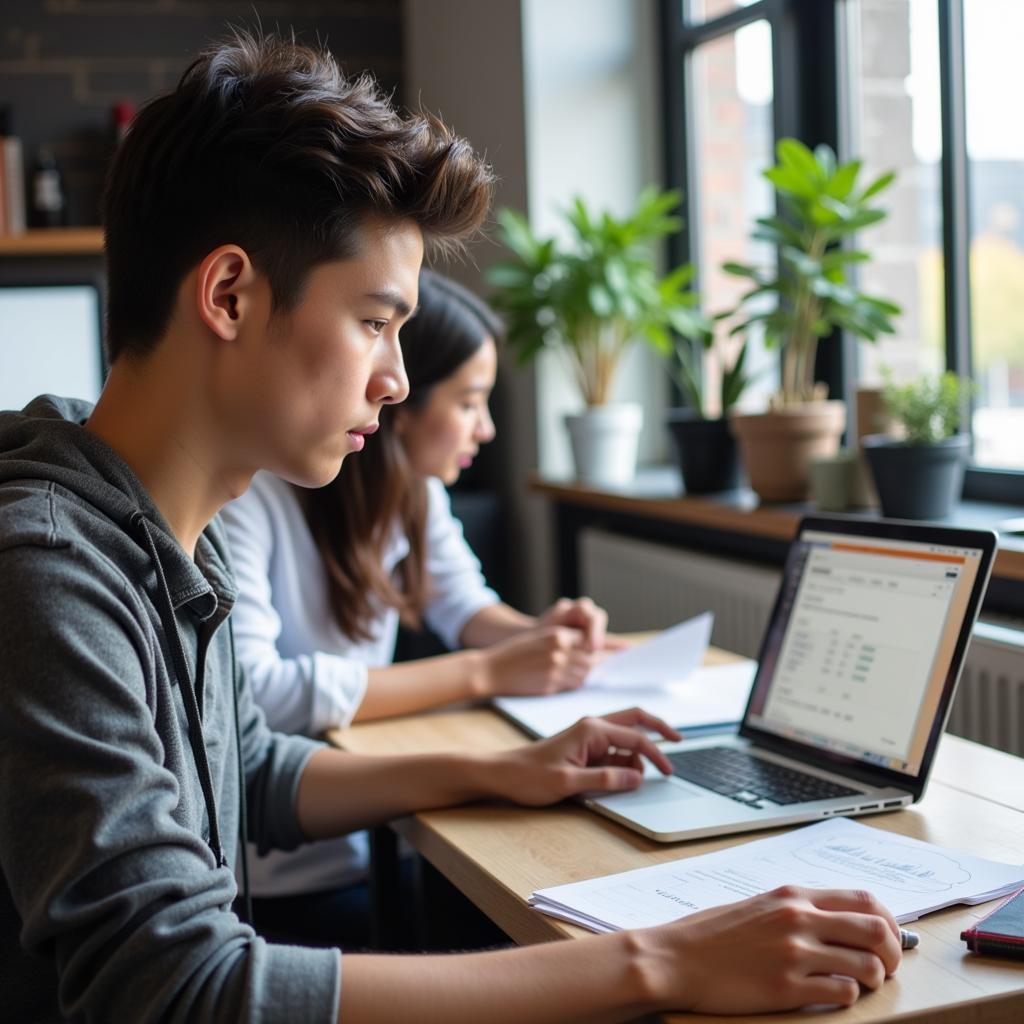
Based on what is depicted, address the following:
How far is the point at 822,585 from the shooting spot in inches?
52.9

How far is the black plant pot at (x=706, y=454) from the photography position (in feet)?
8.24

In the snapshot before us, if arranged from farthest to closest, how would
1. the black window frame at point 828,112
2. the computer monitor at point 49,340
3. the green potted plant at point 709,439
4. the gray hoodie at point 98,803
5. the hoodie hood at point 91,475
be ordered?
the computer monitor at point 49,340
the green potted plant at point 709,439
the black window frame at point 828,112
the hoodie hood at point 91,475
the gray hoodie at point 98,803

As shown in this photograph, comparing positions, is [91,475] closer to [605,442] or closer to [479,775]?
[479,775]

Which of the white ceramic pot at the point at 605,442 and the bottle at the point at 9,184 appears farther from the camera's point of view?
the bottle at the point at 9,184

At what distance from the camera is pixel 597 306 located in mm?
2729

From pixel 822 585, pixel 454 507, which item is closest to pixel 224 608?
pixel 822 585

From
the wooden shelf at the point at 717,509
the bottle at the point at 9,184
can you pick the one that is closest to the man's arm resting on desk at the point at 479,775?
the wooden shelf at the point at 717,509

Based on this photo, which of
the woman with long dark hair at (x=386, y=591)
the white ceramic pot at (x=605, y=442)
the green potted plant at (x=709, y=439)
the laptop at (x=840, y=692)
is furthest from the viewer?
the white ceramic pot at (x=605, y=442)

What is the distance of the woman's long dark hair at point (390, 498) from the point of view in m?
1.75

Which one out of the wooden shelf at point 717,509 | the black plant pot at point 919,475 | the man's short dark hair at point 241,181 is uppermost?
the man's short dark hair at point 241,181

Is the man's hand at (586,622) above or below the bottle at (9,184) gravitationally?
below

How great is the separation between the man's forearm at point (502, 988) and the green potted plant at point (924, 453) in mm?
1218

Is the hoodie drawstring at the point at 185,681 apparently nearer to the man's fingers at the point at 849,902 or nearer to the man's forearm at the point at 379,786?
the man's forearm at the point at 379,786

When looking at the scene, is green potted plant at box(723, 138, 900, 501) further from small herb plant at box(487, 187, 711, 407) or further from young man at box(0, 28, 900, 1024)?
young man at box(0, 28, 900, 1024)
